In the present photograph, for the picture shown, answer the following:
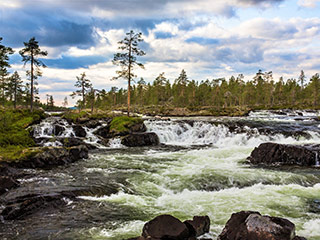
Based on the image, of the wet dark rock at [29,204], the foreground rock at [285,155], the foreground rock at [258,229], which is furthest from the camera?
the foreground rock at [285,155]

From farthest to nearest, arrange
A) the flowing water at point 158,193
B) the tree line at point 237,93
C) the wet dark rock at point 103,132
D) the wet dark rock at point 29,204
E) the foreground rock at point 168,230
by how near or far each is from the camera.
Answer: the tree line at point 237,93
the wet dark rock at point 103,132
the wet dark rock at point 29,204
the flowing water at point 158,193
the foreground rock at point 168,230

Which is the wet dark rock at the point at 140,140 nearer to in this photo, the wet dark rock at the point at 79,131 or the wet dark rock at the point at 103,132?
the wet dark rock at the point at 103,132

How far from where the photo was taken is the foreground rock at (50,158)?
14.2 m

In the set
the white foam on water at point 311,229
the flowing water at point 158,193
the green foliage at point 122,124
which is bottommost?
the flowing water at point 158,193

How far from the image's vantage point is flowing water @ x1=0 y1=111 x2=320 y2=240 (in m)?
7.34

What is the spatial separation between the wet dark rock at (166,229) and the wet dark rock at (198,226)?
0.37 m

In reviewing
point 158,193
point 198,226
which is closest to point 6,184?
point 158,193

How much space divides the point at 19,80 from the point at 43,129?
149 ft

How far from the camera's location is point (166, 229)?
566 cm

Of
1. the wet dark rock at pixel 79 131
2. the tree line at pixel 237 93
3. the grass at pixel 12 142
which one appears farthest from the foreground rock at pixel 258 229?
the tree line at pixel 237 93

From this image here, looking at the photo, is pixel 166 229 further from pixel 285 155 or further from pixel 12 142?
pixel 12 142

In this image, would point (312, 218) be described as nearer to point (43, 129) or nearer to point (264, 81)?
point (43, 129)

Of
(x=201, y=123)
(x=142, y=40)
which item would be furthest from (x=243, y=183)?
(x=142, y=40)

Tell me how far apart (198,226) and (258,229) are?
1.64 m
